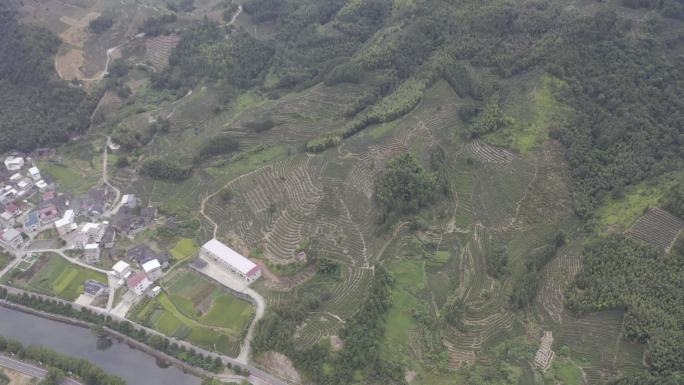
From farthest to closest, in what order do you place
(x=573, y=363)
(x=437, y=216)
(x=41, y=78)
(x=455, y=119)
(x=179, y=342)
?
1. (x=41, y=78)
2. (x=455, y=119)
3. (x=437, y=216)
4. (x=179, y=342)
5. (x=573, y=363)

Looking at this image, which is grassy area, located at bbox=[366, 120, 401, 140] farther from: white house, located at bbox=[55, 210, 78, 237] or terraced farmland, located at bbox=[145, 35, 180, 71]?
terraced farmland, located at bbox=[145, 35, 180, 71]

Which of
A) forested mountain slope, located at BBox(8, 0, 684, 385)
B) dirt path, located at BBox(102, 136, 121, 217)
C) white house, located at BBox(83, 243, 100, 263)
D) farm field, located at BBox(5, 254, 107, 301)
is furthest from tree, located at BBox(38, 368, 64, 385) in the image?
dirt path, located at BBox(102, 136, 121, 217)

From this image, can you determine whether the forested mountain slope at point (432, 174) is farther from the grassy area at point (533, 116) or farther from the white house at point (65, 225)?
the white house at point (65, 225)

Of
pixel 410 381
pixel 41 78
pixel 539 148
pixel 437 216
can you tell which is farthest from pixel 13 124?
pixel 539 148

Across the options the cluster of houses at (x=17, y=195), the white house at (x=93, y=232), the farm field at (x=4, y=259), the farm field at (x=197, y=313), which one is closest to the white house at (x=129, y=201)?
the white house at (x=93, y=232)

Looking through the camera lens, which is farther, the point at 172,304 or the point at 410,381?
the point at 172,304

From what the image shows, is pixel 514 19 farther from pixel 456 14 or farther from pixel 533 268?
pixel 533 268

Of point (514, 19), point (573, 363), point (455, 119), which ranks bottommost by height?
point (573, 363)
